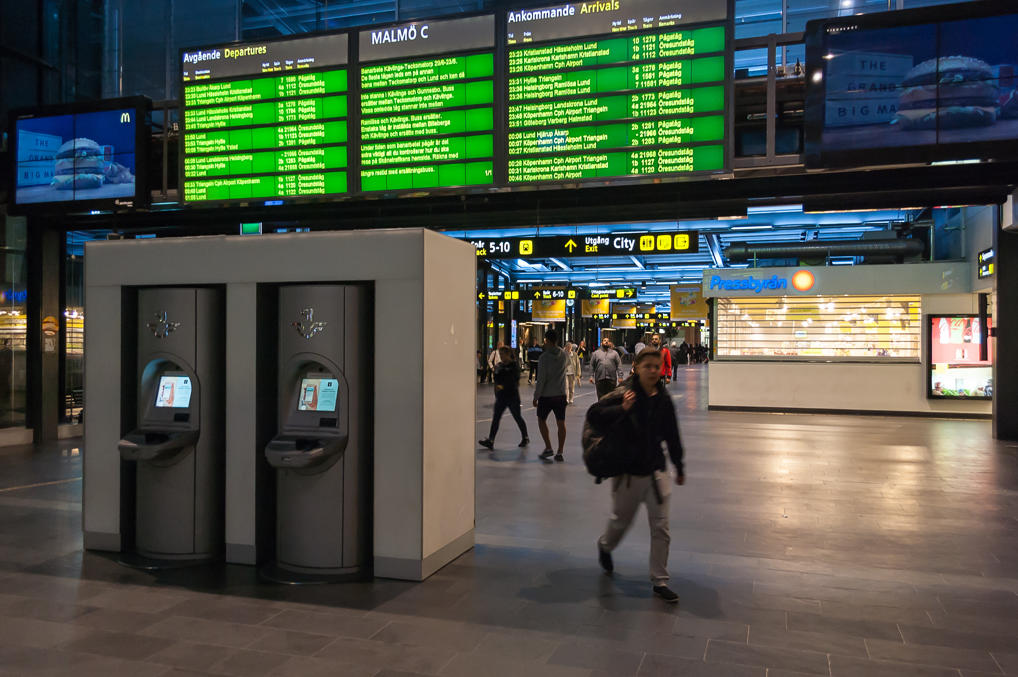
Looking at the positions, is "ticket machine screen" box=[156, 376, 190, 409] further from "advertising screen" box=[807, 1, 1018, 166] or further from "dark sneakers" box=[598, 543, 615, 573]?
"advertising screen" box=[807, 1, 1018, 166]

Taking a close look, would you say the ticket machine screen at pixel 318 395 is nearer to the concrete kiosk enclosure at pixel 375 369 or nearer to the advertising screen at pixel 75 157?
the concrete kiosk enclosure at pixel 375 369

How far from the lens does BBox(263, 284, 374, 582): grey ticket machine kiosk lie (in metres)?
5.02

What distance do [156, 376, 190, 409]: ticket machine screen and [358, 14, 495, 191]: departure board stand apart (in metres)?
3.67

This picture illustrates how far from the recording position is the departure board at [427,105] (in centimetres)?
813

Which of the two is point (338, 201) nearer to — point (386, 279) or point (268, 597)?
point (386, 279)

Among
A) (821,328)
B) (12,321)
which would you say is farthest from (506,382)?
(821,328)

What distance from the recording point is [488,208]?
9344 millimetres

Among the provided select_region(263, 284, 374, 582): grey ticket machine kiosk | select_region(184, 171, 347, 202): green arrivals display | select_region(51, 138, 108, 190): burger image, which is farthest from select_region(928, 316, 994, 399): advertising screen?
select_region(51, 138, 108, 190): burger image

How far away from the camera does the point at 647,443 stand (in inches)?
185

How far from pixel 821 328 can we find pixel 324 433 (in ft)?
49.3

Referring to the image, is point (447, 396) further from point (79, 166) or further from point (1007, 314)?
point (1007, 314)

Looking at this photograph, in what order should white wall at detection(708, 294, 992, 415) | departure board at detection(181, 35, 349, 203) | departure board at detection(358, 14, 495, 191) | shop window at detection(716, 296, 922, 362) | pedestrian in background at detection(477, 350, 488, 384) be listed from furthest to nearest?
pedestrian in background at detection(477, 350, 488, 384)
shop window at detection(716, 296, 922, 362)
white wall at detection(708, 294, 992, 415)
departure board at detection(181, 35, 349, 203)
departure board at detection(358, 14, 495, 191)

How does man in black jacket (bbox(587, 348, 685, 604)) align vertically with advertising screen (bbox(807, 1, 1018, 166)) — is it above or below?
below

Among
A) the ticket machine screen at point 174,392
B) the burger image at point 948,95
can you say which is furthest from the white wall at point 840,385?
the ticket machine screen at point 174,392
